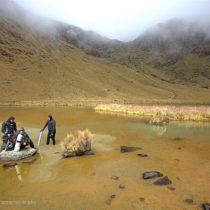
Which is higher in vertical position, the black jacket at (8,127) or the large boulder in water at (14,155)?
the black jacket at (8,127)

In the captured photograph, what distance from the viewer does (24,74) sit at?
56.8 meters

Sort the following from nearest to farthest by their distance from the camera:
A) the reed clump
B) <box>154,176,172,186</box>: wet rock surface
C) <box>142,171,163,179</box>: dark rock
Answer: <box>154,176,172,186</box>: wet rock surface
<box>142,171,163,179</box>: dark rock
the reed clump

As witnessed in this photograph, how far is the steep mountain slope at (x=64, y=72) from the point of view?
52750 millimetres

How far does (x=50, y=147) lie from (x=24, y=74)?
54798mm

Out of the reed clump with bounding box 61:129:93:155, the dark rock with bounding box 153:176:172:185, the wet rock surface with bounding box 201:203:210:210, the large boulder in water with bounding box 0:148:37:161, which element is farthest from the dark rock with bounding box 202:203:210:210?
the large boulder in water with bounding box 0:148:37:161

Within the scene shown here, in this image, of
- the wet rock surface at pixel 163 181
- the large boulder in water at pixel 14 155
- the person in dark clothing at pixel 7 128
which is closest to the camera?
the wet rock surface at pixel 163 181

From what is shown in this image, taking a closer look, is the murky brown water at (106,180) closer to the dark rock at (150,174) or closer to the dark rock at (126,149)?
the dark rock at (150,174)

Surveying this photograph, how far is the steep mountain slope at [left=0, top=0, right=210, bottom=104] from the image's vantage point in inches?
2077

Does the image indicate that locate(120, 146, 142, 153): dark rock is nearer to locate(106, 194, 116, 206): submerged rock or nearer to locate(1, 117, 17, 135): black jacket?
locate(106, 194, 116, 206): submerged rock

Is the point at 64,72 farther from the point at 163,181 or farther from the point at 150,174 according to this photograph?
the point at 163,181

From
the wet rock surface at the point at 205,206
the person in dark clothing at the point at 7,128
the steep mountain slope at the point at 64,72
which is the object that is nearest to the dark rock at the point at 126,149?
the wet rock surface at the point at 205,206

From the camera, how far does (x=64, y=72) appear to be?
218 ft

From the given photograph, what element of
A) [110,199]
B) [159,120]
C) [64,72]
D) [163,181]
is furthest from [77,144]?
[64,72]

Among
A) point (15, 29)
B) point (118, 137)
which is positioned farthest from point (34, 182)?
point (15, 29)
